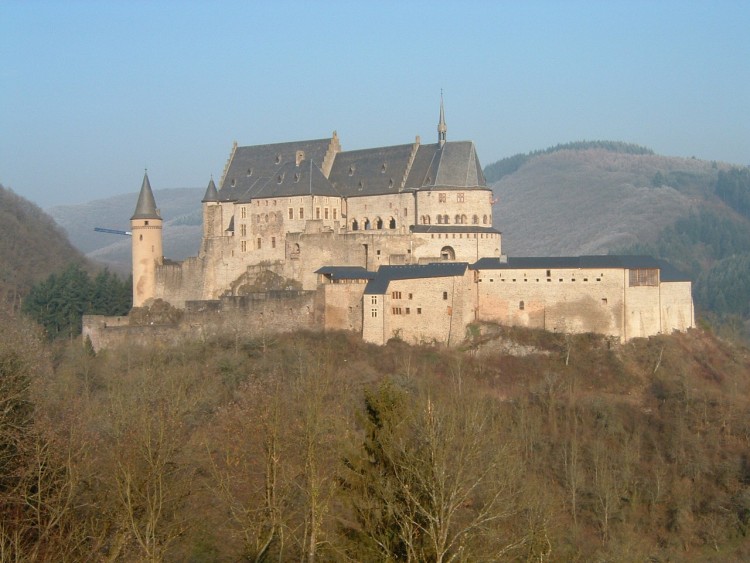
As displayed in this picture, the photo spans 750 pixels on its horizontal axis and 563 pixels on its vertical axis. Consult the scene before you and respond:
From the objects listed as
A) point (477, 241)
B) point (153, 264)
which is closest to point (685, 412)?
point (477, 241)

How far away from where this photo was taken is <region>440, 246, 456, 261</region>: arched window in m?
54.1

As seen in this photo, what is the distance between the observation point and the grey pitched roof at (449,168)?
56.4m

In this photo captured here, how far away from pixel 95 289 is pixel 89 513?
39.2 metres

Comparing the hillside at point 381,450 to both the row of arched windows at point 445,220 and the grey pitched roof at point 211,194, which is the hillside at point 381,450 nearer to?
the row of arched windows at point 445,220

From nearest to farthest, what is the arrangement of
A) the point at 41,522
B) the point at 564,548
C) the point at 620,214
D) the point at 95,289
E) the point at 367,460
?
the point at 41,522 < the point at 367,460 < the point at 564,548 < the point at 95,289 < the point at 620,214

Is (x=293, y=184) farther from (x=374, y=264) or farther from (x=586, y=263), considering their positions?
(x=586, y=263)

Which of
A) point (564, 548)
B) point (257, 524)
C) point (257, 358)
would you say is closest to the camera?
point (257, 524)

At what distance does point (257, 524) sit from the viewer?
26359 mm

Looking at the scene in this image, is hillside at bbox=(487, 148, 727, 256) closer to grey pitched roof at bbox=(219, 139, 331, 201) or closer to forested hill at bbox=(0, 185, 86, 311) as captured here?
forested hill at bbox=(0, 185, 86, 311)

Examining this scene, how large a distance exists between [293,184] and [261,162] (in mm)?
4733

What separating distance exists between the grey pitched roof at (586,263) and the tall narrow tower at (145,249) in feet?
55.2

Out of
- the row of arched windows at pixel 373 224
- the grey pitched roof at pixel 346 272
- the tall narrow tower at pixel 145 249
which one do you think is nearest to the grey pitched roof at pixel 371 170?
the row of arched windows at pixel 373 224

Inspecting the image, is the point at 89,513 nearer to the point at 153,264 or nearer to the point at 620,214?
the point at 153,264

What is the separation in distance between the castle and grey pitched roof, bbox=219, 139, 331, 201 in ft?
0.28
